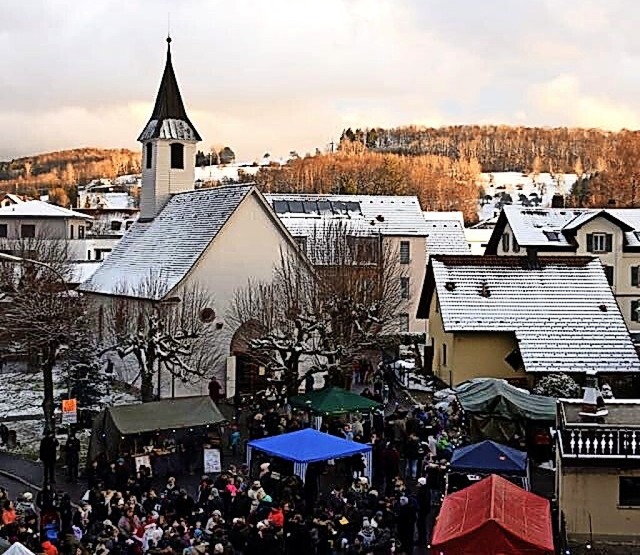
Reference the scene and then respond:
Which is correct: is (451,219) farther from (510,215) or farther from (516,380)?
(516,380)

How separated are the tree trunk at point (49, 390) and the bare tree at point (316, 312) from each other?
724 cm

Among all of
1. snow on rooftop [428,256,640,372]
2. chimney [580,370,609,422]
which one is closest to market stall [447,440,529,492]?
chimney [580,370,609,422]

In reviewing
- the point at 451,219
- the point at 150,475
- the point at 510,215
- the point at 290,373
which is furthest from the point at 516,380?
the point at 451,219

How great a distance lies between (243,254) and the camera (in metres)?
40.1

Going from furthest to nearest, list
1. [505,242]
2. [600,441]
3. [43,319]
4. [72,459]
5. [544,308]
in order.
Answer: [505,242], [544,308], [43,319], [72,459], [600,441]

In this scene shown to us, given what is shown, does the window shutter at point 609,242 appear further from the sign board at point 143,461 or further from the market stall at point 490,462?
the sign board at point 143,461

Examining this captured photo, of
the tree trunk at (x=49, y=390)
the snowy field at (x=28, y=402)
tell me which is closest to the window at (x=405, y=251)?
the snowy field at (x=28, y=402)

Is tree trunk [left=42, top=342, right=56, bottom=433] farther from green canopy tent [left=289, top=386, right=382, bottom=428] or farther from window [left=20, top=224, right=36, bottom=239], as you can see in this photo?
window [left=20, top=224, right=36, bottom=239]

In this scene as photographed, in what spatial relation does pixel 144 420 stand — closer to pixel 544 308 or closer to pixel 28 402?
pixel 28 402

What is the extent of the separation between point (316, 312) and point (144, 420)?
36.4ft

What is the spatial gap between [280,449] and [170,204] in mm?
24871

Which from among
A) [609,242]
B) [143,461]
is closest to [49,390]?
[143,461]

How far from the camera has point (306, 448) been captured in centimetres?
2250

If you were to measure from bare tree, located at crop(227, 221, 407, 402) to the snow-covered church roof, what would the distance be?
2.91m
